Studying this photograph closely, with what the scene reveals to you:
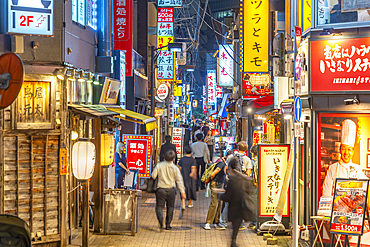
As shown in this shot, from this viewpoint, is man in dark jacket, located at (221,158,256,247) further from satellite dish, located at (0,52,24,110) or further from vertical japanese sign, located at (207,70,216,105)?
vertical japanese sign, located at (207,70,216,105)

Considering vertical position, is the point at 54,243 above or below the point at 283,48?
below

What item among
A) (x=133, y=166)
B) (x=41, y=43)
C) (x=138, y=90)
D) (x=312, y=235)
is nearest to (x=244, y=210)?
(x=312, y=235)

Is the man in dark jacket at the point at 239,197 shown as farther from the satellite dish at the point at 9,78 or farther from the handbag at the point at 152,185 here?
the satellite dish at the point at 9,78

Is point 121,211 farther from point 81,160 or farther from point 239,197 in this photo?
point 239,197

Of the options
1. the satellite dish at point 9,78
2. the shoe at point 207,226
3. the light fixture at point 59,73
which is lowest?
the shoe at point 207,226

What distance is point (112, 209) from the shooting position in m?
11.7

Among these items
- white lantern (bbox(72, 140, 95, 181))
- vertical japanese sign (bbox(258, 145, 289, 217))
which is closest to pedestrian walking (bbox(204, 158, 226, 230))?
vertical japanese sign (bbox(258, 145, 289, 217))

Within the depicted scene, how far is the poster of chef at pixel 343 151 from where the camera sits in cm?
961

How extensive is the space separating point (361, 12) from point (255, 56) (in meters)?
5.95

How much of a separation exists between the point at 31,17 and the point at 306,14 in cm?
672

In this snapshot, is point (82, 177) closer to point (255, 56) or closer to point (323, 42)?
point (323, 42)

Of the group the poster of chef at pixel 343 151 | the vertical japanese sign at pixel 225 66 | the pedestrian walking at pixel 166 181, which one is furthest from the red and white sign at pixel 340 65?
the vertical japanese sign at pixel 225 66

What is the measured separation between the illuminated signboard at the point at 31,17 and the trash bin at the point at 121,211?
15.3 feet

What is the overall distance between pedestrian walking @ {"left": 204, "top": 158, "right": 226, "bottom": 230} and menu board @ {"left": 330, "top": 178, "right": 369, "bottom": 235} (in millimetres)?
4275
